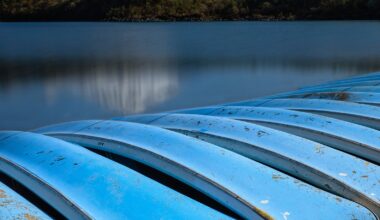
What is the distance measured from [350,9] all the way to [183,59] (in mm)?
31512

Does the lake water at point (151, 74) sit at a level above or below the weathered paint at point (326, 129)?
below

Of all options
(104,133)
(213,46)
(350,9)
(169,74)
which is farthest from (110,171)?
(350,9)

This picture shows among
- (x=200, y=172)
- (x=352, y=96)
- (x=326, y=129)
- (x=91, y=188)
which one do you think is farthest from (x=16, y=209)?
(x=352, y=96)

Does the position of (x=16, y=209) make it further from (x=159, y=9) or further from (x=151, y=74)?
(x=159, y=9)

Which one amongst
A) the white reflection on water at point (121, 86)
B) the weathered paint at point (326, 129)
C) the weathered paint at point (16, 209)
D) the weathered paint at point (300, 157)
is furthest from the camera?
the white reflection on water at point (121, 86)

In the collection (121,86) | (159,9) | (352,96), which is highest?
(159,9)

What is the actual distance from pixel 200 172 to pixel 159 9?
4877 cm

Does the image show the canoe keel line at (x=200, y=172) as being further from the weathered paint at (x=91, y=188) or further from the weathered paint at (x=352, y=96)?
the weathered paint at (x=352, y=96)

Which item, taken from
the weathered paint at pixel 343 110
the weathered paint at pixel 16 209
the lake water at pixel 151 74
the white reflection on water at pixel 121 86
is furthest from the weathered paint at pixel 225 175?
the white reflection on water at pixel 121 86

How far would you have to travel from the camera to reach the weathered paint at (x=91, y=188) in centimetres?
141

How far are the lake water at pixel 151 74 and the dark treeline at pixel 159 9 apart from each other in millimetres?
23999

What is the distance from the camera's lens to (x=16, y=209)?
1.39 meters

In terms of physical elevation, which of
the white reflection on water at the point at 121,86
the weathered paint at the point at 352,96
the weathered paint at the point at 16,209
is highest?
the weathered paint at the point at 16,209

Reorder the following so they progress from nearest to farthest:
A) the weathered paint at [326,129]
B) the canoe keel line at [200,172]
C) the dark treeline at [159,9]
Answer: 1. the canoe keel line at [200,172]
2. the weathered paint at [326,129]
3. the dark treeline at [159,9]
